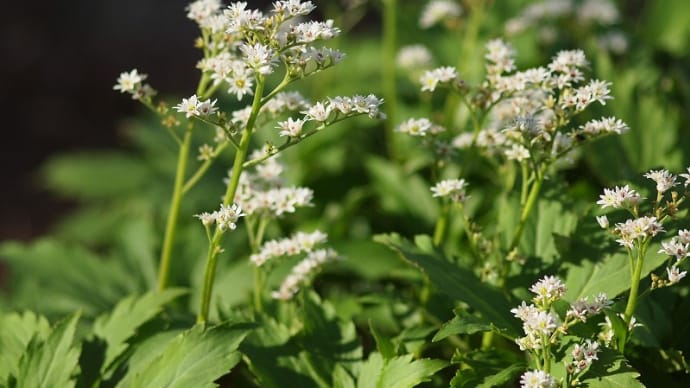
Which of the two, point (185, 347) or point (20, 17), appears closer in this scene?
point (185, 347)

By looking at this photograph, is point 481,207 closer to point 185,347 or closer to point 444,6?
point 444,6

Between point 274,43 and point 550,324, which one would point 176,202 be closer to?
point 274,43

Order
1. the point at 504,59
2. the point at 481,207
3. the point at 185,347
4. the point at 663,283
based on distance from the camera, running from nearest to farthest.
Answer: the point at 663,283 → the point at 185,347 → the point at 504,59 → the point at 481,207

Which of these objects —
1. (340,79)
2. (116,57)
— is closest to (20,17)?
(116,57)

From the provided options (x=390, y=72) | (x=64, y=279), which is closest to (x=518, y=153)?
(x=390, y=72)

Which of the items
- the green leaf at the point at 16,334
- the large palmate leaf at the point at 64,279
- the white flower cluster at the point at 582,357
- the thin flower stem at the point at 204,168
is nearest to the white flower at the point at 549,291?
the white flower cluster at the point at 582,357
